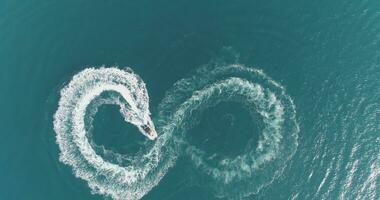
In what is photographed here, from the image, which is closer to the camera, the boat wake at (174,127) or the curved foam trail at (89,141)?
the boat wake at (174,127)

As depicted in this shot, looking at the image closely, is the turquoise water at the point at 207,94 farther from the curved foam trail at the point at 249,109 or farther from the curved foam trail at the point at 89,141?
the curved foam trail at the point at 89,141

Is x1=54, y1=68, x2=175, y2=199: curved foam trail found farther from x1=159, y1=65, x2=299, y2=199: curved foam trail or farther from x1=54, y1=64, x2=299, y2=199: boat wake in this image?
x1=159, y1=65, x2=299, y2=199: curved foam trail

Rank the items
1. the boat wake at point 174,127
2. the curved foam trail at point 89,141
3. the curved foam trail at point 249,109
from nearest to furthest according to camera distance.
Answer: the curved foam trail at point 249,109 → the boat wake at point 174,127 → the curved foam trail at point 89,141

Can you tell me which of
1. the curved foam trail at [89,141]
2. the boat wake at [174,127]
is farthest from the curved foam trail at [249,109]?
the curved foam trail at [89,141]

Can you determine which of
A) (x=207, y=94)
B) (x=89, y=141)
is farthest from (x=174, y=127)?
(x=89, y=141)

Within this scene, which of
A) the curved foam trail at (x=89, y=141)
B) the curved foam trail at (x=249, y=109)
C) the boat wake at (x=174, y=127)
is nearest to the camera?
the curved foam trail at (x=249, y=109)

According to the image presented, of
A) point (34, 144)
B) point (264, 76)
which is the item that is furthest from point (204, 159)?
point (34, 144)

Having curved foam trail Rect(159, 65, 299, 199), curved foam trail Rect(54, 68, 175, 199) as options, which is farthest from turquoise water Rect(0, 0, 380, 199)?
curved foam trail Rect(54, 68, 175, 199)
